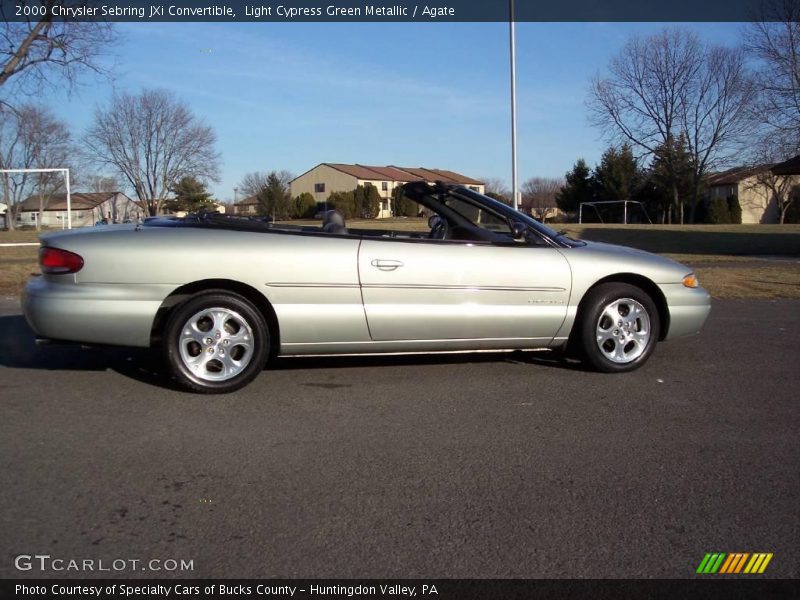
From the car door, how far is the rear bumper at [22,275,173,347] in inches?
59.9

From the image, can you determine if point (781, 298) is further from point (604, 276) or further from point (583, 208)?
point (583, 208)

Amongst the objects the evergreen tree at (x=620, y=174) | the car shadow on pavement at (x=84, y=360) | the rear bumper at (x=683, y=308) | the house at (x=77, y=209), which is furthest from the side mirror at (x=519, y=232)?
the evergreen tree at (x=620, y=174)

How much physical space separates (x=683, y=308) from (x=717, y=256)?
15.0 metres

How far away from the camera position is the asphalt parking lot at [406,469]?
9.14 ft

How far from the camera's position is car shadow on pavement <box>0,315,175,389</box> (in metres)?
5.46

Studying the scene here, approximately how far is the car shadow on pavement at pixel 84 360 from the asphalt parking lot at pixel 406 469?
48 millimetres

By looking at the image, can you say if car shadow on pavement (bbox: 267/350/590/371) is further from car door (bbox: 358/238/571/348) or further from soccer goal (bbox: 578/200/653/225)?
soccer goal (bbox: 578/200/653/225)

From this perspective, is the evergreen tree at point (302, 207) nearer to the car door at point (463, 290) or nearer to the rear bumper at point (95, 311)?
the car door at point (463, 290)

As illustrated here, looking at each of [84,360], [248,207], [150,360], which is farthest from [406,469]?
[248,207]

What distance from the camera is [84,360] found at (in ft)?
19.3

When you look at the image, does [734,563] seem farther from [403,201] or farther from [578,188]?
[578,188]

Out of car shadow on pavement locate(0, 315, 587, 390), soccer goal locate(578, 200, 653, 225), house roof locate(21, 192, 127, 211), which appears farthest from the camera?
soccer goal locate(578, 200, 653, 225)
